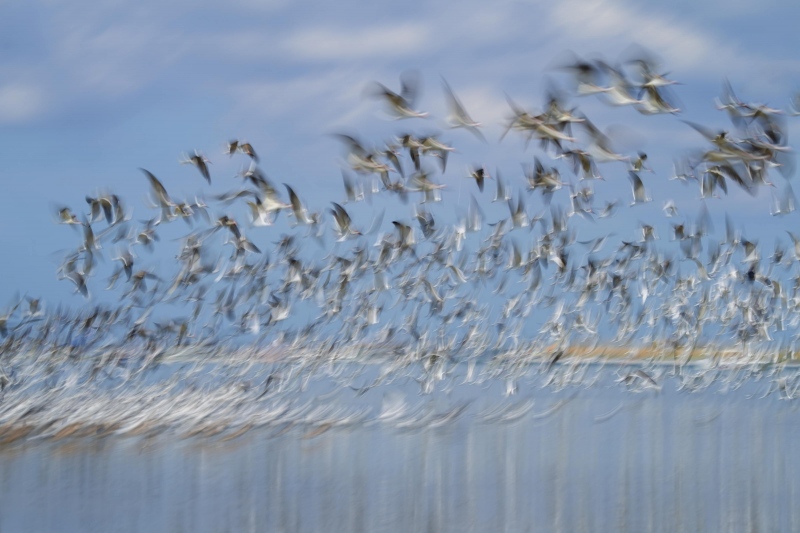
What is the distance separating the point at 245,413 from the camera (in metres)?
20.9

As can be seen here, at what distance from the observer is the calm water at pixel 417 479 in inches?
543

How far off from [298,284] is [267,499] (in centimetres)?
494

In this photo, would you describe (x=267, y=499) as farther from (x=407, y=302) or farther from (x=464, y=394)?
(x=464, y=394)

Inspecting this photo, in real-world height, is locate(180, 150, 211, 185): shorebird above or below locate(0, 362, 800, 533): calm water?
above

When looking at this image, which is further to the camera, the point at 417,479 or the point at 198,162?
the point at 417,479

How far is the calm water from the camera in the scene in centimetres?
1380

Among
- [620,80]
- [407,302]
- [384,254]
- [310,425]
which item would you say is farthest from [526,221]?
[310,425]

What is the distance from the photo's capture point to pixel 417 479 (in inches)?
655

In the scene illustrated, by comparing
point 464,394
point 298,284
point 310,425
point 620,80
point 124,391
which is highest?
point 620,80

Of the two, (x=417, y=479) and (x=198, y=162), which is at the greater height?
(x=198, y=162)

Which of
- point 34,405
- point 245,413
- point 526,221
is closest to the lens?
point 526,221

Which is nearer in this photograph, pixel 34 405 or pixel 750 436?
pixel 34 405

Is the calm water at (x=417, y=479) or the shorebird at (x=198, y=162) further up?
the shorebird at (x=198, y=162)

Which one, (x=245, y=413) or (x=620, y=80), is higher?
(x=620, y=80)
